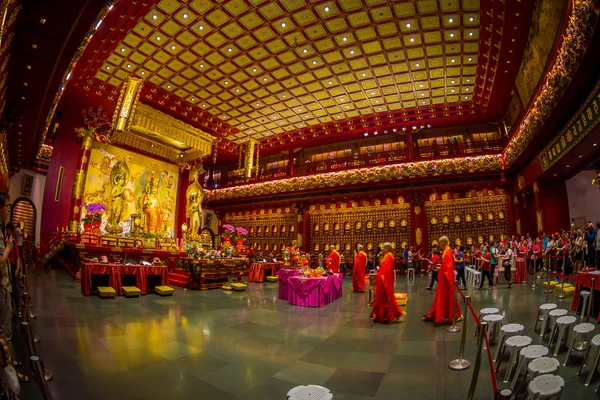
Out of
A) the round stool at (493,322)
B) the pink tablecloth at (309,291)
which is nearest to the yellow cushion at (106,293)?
the pink tablecloth at (309,291)

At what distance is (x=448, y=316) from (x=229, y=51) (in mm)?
9682

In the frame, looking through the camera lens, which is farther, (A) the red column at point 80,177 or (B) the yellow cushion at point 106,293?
(A) the red column at point 80,177

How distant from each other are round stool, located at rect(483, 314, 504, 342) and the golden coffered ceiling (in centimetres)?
799

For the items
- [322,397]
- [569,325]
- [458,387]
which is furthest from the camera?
[569,325]

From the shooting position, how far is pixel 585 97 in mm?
7035

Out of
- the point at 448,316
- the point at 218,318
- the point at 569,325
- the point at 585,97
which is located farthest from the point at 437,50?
the point at 218,318

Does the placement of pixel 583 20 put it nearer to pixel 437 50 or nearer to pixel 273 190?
pixel 437 50

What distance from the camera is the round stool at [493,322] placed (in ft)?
11.0

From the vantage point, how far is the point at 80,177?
11930 millimetres

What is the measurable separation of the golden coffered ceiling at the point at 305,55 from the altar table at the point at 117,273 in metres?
6.77

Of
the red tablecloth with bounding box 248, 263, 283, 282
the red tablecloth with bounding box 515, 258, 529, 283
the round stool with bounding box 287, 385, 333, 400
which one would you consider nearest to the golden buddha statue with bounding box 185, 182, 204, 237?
the red tablecloth with bounding box 248, 263, 283, 282

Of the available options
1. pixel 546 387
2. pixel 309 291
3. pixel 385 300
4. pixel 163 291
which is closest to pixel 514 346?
pixel 546 387

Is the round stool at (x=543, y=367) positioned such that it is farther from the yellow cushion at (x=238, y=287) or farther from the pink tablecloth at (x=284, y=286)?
the yellow cushion at (x=238, y=287)

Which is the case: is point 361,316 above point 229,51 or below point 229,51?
below
